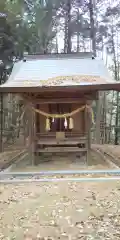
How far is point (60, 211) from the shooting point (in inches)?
186

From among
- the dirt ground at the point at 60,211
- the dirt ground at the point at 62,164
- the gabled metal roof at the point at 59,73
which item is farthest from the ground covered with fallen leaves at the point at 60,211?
the gabled metal roof at the point at 59,73

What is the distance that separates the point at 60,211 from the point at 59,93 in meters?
4.80

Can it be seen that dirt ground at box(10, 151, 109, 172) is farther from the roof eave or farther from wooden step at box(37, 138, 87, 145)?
the roof eave

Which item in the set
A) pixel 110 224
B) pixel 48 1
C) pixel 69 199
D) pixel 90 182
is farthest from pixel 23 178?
pixel 48 1

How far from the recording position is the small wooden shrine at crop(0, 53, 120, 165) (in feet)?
26.2

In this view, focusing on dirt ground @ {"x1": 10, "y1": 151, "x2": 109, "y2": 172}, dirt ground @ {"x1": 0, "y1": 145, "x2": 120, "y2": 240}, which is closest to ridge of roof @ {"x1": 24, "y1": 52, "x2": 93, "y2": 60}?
dirt ground @ {"x1": 10, "y1": 151, "x2": 109, "y2": 172}

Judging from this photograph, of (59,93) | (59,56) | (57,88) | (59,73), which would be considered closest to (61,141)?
(59,93)

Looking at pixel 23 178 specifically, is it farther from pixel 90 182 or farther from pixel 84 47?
→ pixel 84 47

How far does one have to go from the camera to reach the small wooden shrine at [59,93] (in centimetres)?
798

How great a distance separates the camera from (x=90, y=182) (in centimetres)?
641

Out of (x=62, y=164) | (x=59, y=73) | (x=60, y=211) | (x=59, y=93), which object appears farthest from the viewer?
(x=59, y=73)

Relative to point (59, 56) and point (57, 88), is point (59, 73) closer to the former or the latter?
point (57, 88)

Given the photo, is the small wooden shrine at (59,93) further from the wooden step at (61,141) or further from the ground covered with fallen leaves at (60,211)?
the ground covered with fallen leaves at (60,211)

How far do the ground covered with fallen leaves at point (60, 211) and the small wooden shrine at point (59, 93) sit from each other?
254 cm
